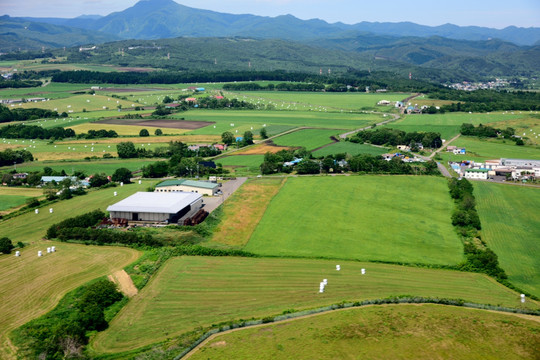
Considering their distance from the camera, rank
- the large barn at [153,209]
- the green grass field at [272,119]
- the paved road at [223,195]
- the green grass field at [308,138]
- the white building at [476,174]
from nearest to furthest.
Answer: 1. the large barn at [153,209]
2. the paved road at [223,195]
3. the white building at [476,174]
4. the green grass field at [308,138]
5. the green grass field at [272,119]

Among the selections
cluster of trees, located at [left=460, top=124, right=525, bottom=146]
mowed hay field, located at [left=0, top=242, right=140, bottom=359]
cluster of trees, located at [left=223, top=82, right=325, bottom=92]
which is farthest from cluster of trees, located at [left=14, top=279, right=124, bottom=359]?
cluster of trees, located at [left=223, top=82, right=325, bottom=92]

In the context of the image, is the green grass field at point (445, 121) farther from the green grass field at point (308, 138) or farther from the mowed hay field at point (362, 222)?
the mowed hay field at point (362, 222)

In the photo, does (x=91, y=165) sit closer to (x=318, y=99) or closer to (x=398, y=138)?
(x=398, y=138)

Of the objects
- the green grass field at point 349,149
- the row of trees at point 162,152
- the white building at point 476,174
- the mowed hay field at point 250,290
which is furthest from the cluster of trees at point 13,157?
the white building at point 476,174

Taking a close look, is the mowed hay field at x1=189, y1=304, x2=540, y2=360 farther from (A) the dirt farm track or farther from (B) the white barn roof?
(A) the dirt farm track

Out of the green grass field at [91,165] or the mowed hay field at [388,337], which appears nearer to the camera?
the mowed hay field at [388,337]
